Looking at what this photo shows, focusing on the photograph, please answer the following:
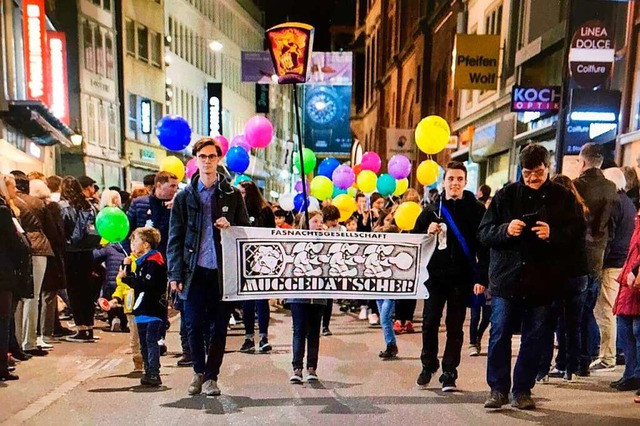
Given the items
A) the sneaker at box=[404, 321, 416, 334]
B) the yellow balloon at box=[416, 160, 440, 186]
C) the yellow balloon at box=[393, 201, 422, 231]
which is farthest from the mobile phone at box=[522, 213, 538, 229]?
the yellow balloon at box=[416, 160, 440, 186]

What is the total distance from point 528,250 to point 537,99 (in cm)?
837

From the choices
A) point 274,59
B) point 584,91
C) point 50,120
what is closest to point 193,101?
point 50,120

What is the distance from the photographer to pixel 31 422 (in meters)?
4.27

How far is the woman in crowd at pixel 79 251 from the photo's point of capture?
23.2 feet

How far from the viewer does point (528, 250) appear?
436 cm

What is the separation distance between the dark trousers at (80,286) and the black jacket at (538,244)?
5.14 meters

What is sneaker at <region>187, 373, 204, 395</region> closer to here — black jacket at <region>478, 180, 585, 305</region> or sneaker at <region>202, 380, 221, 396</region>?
sneaker at <region>202, 380, 221, 396</region>

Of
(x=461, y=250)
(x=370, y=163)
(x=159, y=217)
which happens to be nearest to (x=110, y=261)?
(x=159, y=217)

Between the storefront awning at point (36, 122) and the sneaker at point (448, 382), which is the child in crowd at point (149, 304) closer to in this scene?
the sneaker at point (448, 382)

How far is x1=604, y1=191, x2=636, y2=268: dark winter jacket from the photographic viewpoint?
568cm

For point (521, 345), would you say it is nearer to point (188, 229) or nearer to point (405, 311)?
point (188, 229)

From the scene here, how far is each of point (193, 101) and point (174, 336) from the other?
98.6ft

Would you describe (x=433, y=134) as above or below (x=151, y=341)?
above

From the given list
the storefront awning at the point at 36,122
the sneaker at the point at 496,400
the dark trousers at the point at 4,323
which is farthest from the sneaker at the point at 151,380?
the storefront awning at the point at 36,122
